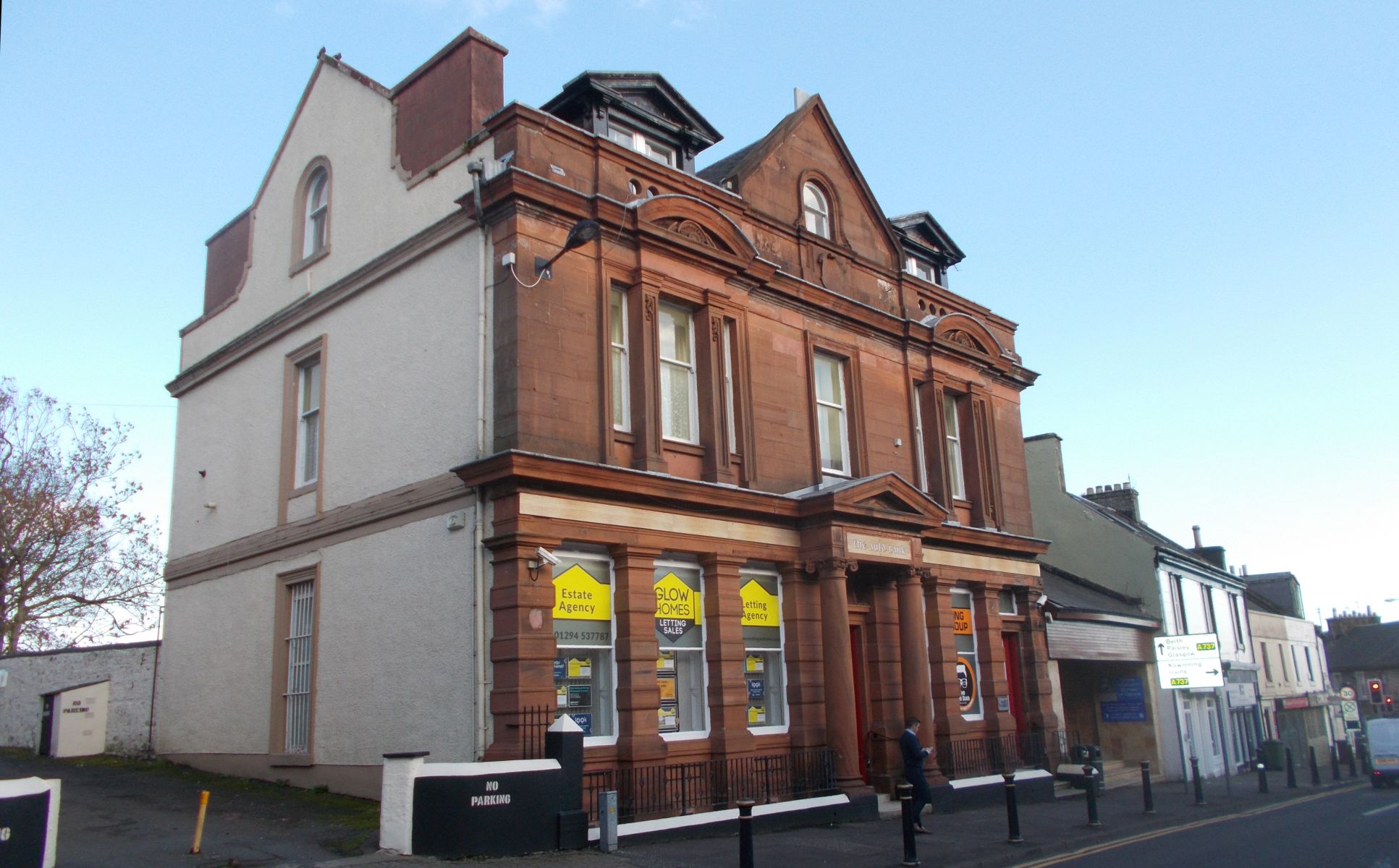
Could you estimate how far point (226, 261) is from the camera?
22.2 metres

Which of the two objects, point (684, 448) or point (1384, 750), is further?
point (1384, 750)

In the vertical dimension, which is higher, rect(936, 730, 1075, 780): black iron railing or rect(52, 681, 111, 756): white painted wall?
rect(52, 681, 111, 756): white painted wall

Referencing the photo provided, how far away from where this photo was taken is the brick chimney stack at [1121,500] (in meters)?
36.8

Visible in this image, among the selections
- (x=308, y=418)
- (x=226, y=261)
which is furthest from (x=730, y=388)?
(x=226, y=261)

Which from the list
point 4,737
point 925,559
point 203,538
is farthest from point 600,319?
point 4,737

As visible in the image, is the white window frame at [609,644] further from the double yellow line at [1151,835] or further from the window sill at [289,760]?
the double yellow line at [1151,835]

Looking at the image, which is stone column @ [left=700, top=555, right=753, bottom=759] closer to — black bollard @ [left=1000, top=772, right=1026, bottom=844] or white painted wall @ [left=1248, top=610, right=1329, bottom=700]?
black bollard @ [left=1000, top=772, right=1026, bottom=844]

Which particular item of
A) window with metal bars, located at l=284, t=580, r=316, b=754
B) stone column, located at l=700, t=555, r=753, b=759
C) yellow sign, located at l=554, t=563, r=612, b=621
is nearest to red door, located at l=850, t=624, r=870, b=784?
stone column, located at l=700, t=555, r=753, b=759

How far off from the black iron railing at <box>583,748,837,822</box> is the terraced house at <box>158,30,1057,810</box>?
129mm

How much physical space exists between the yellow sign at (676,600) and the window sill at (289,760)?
19.0 ft

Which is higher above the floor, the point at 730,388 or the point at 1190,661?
the point at 730,388

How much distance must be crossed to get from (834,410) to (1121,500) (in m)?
20.8

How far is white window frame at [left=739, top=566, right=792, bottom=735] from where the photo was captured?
1692 cm

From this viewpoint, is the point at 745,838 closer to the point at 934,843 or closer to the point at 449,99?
the point at 934,843
